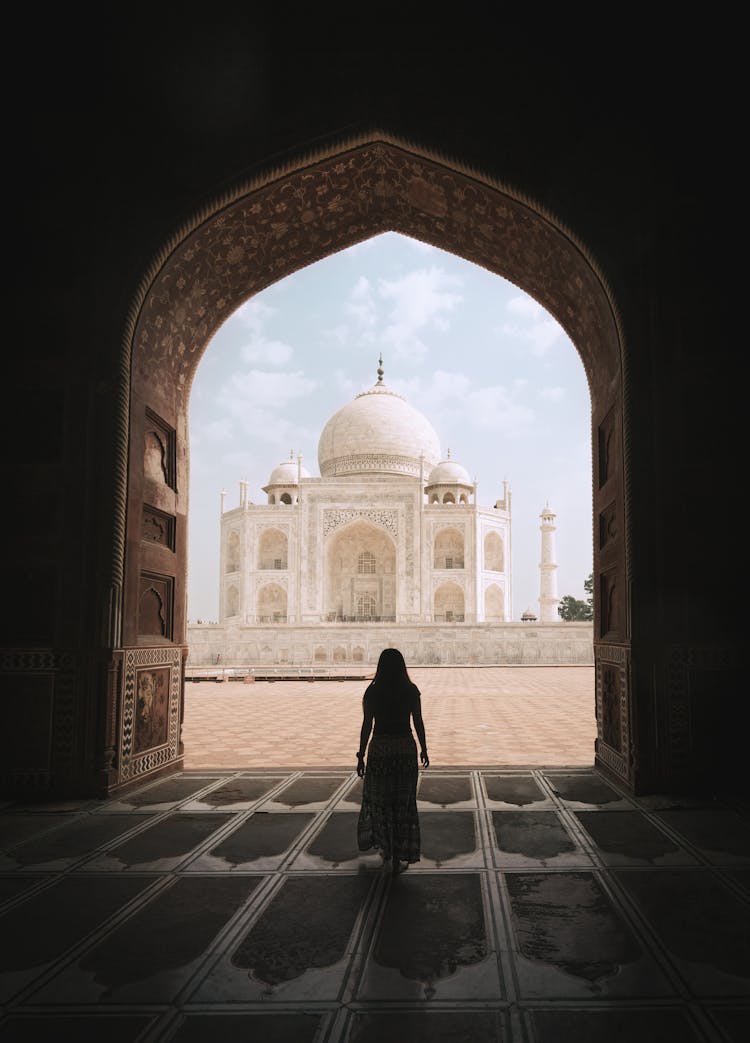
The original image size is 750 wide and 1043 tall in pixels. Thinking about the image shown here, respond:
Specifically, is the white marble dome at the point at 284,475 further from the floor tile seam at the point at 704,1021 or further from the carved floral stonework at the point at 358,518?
the floor tile seam at the point at 704,1021

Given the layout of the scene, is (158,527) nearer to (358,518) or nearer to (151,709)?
(151,709)

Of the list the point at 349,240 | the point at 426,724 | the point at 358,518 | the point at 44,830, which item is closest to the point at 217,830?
the point at 44,830

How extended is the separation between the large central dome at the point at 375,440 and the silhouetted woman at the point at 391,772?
96.6 ft

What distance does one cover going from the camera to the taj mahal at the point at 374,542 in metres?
30.0

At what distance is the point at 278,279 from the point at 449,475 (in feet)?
90.6

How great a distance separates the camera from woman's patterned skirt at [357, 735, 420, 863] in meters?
3.07

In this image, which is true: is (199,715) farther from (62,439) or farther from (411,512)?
(411,512)

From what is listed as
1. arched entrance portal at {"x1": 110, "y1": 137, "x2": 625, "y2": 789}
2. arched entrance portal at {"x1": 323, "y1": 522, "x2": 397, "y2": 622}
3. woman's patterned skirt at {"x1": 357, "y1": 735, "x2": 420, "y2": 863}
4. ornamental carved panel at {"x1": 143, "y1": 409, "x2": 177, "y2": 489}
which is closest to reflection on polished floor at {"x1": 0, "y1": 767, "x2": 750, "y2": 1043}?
woman's patterned skirt at {"x1": 357, "y1": 735, "x2": 420, "y2": 863}

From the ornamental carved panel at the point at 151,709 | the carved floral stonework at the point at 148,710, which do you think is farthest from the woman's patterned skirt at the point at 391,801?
the ornamental carved panel at the point at 151,709

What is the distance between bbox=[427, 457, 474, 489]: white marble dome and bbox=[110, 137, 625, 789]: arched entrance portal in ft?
89.2

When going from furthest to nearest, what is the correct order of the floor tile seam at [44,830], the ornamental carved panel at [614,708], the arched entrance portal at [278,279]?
the arched entrance portal at [278,279]
the ornamental carved panel at [614,708]
the floor tile seam at [44,830]

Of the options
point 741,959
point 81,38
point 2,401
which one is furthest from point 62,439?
point 741,959

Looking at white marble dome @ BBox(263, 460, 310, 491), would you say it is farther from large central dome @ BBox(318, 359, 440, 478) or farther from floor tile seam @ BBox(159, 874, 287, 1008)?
floor tile seam @ BBox(159, 874, 287, 1008)

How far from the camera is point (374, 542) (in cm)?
3181
